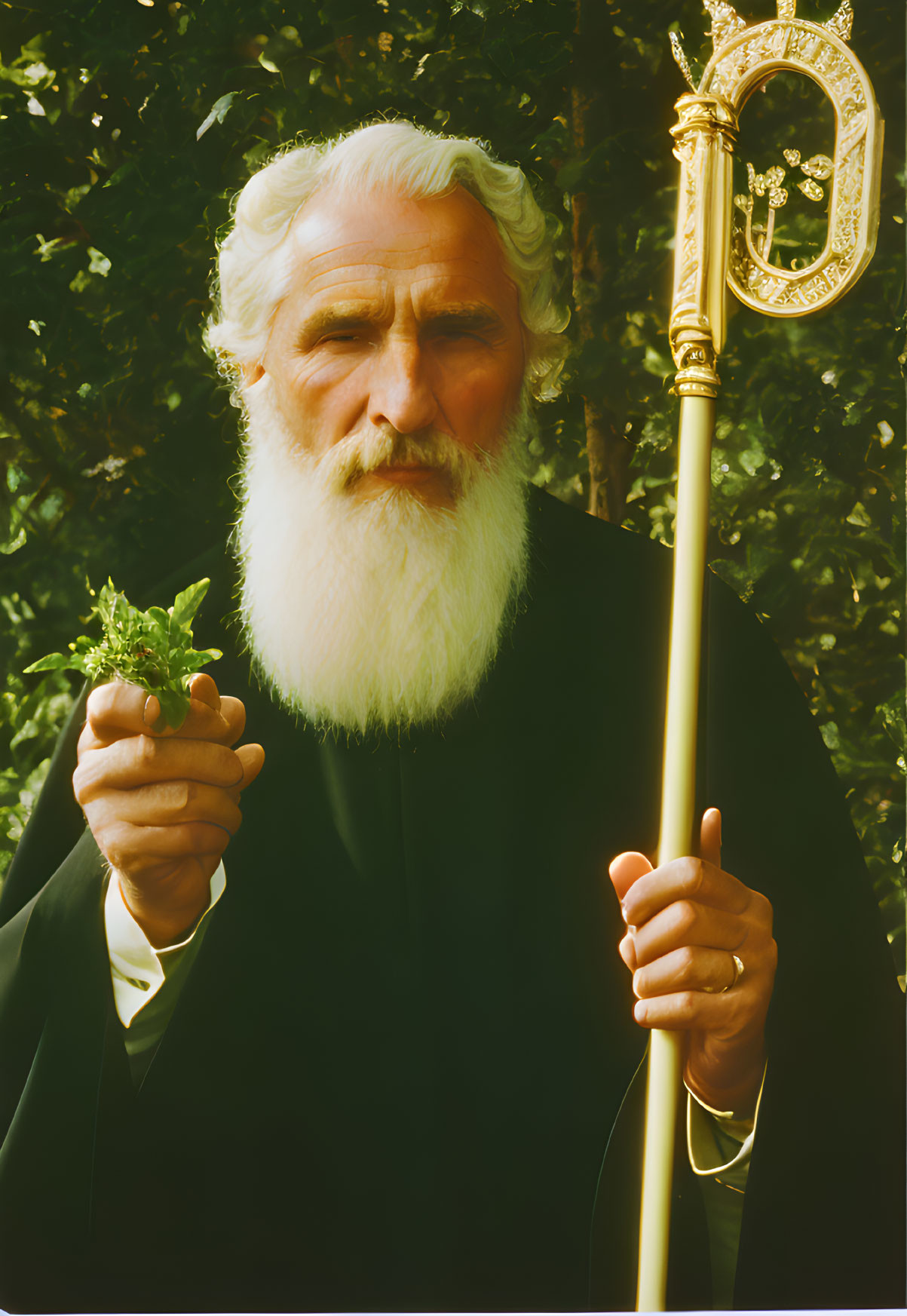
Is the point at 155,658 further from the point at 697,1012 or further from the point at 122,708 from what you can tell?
the point at 697,1012

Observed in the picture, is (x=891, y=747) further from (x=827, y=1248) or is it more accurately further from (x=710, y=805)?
(x=827, y=1248)

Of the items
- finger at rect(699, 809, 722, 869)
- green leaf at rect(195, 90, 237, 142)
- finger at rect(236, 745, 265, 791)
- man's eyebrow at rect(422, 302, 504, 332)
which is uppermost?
green leaf at rect(195, 90, 237, 142)

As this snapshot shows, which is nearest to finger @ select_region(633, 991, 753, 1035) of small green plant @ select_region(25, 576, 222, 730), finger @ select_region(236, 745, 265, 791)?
finger @ select_region(236, 745, 265, 791)

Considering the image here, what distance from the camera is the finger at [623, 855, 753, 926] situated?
1.32m

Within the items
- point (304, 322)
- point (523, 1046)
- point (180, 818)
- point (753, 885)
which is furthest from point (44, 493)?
point (753, 885)

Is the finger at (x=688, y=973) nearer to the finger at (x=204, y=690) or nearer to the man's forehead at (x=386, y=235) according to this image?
the finger at (x=204, y=690)

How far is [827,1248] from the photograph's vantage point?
4.72ft

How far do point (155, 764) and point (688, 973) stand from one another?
73 cm

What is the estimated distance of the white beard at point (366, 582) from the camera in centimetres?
150

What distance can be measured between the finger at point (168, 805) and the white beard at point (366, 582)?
22cm

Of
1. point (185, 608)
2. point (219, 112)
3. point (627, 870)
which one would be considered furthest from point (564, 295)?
point (627, 870)

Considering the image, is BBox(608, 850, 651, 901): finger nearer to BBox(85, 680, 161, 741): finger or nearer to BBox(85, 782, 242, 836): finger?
BBox(85, 782, 242, 836): finger

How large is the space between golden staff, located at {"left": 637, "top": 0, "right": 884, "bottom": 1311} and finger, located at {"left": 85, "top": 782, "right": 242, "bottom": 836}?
58cm

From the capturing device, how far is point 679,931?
1.31m
